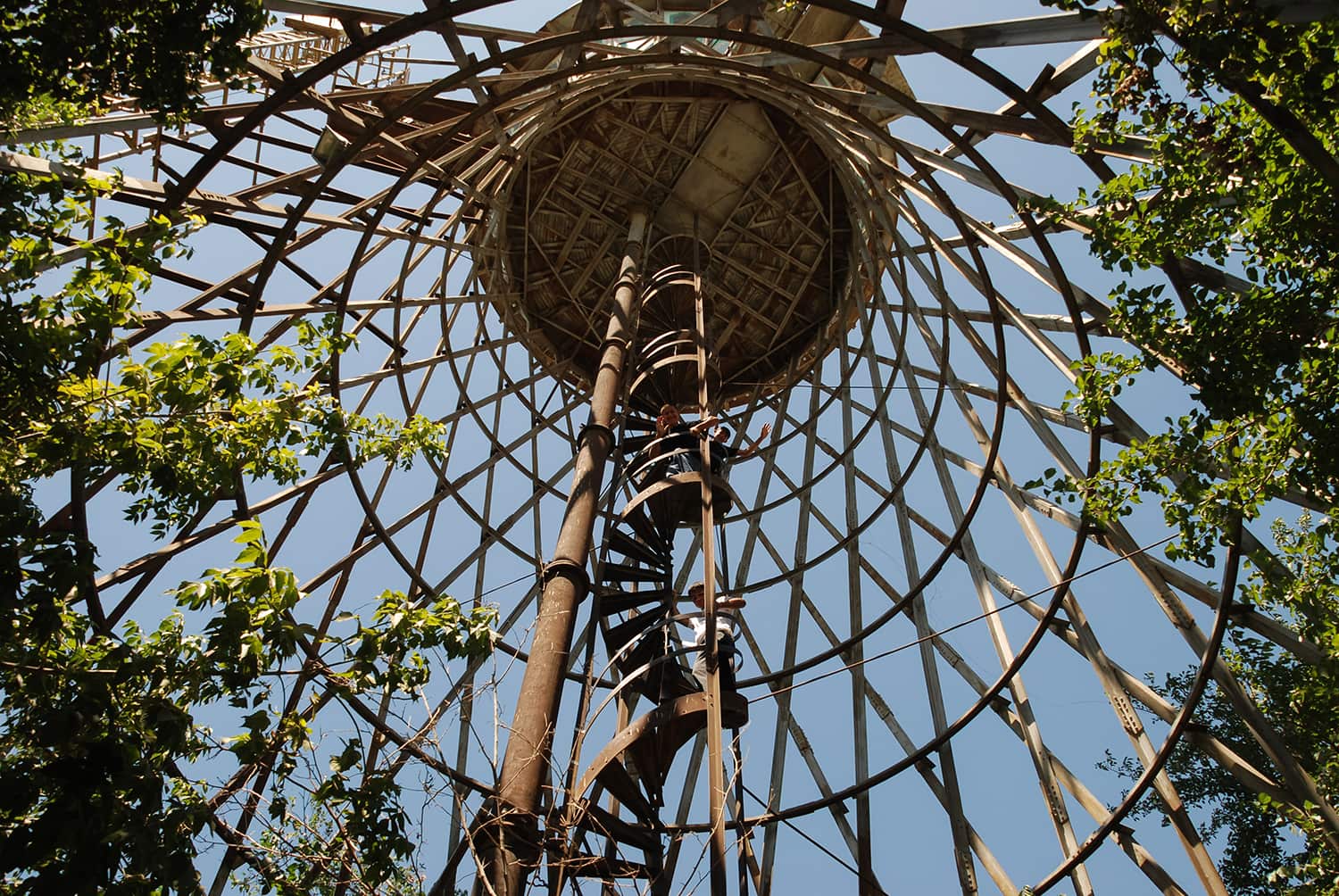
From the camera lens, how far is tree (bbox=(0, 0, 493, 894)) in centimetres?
527

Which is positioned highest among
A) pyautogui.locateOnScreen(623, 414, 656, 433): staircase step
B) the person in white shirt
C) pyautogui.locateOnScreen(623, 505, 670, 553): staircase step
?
pyautogui.locateOnScreen(623, 414, 656, 433): staircase step

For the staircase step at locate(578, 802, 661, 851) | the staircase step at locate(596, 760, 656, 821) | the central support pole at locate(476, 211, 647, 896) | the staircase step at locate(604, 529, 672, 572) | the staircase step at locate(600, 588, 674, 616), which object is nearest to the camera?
the central support pole at locate(476, 211, 647, 896)

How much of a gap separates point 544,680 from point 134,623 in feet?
11.0

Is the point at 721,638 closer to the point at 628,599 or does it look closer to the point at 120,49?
the point at 628,599

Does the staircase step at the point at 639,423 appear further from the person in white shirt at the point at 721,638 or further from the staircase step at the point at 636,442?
the person in white shirt at the point at 721,638

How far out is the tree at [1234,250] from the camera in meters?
6.52

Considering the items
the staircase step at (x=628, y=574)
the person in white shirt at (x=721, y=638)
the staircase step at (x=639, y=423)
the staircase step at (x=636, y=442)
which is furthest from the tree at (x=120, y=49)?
the staircase step at (x=639, y=423)

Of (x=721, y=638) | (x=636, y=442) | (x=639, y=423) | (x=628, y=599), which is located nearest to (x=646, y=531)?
(x=628, y=599)

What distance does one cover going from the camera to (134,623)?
690 cm

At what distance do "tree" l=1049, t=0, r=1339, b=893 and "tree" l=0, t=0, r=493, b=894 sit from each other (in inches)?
219

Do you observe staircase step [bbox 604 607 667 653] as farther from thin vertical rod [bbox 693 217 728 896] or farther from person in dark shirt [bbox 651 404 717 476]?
person in dark shirt [bbox 651 404 717 476]

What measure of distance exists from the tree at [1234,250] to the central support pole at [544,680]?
15.4ft

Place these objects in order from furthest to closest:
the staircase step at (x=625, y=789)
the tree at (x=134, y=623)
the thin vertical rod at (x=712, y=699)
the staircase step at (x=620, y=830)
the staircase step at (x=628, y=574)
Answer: the staircase step at (x=628, y=574), the staircase step at (x=625, y=789), the staircase step at (x=620, y=830), the thin vertical rod at (x=712, y=699), the tree at (x=134, y=623)

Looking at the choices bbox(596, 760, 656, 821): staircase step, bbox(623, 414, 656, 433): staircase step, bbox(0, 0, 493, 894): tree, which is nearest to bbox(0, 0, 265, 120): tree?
bbox(0, 0, 493, 894): tree
